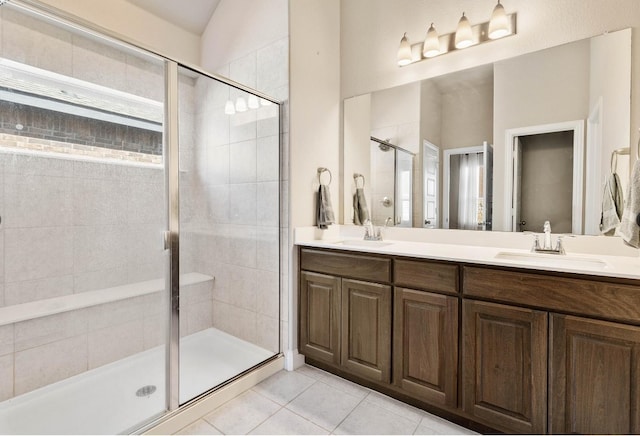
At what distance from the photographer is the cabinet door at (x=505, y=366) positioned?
Result: 144cm

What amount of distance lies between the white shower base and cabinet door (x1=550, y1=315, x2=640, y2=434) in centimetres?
177

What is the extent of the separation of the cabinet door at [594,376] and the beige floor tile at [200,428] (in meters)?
1.63

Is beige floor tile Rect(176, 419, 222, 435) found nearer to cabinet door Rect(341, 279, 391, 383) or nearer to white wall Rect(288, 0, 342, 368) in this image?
white wall Rect(288, 0, 342, 368)

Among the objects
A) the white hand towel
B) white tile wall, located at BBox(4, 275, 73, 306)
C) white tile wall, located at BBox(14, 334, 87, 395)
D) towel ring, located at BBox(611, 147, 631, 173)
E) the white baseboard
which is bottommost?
the white baseboard

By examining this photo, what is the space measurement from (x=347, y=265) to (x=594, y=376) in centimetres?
126

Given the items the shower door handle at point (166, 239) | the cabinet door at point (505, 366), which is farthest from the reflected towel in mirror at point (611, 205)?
the shower door handle at point (166, 239)

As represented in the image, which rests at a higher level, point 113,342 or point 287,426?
point 113,342

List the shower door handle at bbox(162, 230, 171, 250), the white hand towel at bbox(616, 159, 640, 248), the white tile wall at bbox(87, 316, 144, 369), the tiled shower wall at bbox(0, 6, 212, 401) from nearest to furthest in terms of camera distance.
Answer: the white hand towel at bbox(616, 159, 640, 248) → the tiled shower wall at bbox(0, 6, 212, 401) → the shower door handle at bbox(162, 230, 171, 250) → the white tile wall at bbox(87, 316, 144, 369)

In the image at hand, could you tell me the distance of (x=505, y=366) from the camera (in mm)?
1521

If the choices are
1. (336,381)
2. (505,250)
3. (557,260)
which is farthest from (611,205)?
(336,381)

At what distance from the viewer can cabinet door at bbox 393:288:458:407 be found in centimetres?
167

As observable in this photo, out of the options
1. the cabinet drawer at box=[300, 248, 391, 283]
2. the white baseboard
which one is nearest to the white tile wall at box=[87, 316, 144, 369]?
the white baseboard

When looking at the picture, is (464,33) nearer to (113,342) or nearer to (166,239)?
(166,239)

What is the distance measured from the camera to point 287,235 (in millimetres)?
2330
